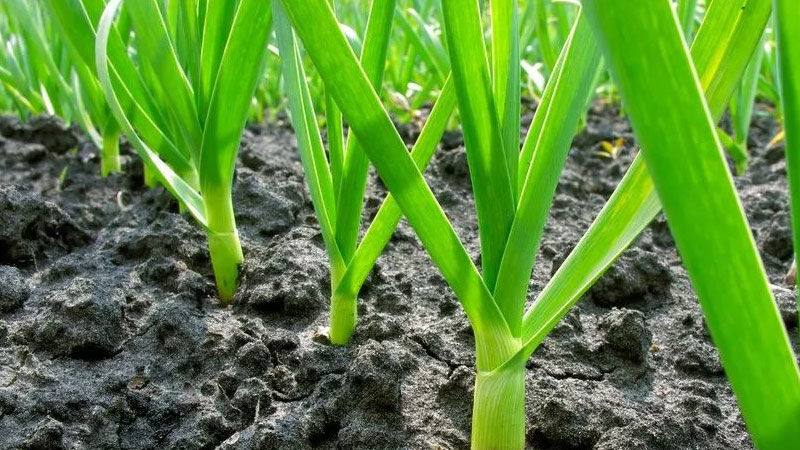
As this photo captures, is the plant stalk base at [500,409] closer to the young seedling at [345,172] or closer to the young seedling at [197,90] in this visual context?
the young seedling at [345,172]

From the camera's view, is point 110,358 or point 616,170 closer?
point 110,358

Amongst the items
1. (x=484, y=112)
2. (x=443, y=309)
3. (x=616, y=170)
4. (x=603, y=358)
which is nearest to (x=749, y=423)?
(x=484, y=112)

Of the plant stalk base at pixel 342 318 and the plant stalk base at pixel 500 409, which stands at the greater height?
the plant stalk base at pixel 342 318

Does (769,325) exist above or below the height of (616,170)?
below

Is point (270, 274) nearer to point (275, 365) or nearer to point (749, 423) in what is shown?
point (275, 365)

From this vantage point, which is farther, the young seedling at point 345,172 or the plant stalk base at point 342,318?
the plant stalk base at point 342,318

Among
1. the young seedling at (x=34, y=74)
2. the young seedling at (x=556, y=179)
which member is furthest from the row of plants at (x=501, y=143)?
the young seedling at (x=34, y=74)

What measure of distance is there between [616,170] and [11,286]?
1.31 metres

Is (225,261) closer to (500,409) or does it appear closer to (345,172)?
(345,172)

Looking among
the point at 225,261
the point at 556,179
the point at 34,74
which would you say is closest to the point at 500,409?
the point at 556,179

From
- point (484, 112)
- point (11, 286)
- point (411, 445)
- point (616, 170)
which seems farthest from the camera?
point (616, 170)

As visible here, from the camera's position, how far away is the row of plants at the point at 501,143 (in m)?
0.50

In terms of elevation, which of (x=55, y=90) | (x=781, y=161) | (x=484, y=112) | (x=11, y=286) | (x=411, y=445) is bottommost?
(x=411, y=445)

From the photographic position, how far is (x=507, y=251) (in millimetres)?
791
